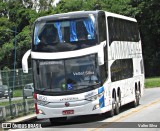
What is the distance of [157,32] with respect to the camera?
2611 inches

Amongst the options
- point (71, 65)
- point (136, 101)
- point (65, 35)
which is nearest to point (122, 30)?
point (136, 101)

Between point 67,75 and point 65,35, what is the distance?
1.53m

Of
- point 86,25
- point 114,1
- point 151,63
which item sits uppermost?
point 114,1

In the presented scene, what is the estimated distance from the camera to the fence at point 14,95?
21.0m

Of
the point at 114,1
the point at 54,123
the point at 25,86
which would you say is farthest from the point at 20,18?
the point at 54,123

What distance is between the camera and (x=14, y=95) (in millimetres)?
22312

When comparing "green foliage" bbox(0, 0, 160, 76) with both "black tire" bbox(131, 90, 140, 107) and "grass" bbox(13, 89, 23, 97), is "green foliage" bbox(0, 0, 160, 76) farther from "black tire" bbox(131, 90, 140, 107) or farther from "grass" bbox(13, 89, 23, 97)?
"grass" bbox(13, 89, 23, 97)

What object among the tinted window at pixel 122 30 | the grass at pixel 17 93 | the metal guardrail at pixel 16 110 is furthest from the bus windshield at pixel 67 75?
the grass at pixel 17 93

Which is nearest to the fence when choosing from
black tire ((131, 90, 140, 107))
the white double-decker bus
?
the white double-decker bus

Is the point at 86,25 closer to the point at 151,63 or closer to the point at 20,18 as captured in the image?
the point at 151,63

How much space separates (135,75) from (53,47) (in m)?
7.65

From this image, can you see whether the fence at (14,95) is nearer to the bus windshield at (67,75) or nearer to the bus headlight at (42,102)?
the bus headlight at (42,102)

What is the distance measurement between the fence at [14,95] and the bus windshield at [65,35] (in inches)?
142

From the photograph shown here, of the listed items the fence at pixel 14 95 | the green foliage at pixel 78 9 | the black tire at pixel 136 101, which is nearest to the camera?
the fence at pixel 14 95
